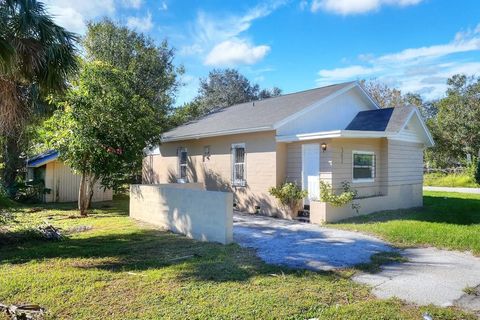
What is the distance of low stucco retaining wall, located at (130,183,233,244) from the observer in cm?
842

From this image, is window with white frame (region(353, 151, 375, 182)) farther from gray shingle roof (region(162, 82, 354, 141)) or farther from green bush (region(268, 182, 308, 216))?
gray shingle roof (region(162, 82, 354, 141))

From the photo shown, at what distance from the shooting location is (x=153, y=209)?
1140 cm

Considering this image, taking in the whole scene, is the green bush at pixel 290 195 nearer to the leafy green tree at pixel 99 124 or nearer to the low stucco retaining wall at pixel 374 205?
the low stucco retaining wall at pixel 374 205

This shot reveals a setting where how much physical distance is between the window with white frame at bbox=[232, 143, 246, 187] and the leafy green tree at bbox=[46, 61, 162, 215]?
354cm

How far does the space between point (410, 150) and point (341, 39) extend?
24.6 feet

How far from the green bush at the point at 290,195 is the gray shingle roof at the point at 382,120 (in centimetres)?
399

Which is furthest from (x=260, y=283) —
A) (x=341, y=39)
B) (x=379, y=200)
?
(x=341, y=39)

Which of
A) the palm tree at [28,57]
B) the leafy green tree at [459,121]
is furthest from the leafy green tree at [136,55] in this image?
the leafy green tree at [459,121]

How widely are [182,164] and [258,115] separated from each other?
16.4 ft

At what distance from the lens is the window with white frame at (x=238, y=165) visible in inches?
573

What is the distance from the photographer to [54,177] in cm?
1853

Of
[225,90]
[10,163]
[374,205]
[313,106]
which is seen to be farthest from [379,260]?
[225,90]

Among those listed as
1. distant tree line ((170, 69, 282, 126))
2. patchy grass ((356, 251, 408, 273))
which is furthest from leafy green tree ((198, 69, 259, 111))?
patchy grass ((356, 251, 408, 273))

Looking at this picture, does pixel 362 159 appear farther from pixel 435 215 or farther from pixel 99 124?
pixel 99 124
